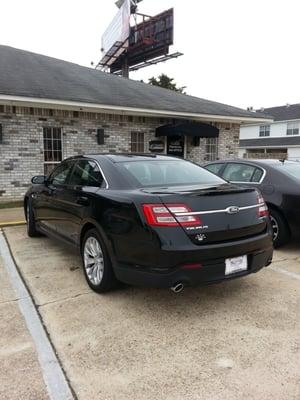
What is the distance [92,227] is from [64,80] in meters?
9.36

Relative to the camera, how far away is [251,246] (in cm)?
346

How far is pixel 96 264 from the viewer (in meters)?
3.92

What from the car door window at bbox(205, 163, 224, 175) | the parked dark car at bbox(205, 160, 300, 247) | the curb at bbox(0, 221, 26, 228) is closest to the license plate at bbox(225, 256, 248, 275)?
the parked dark car at bbox(205, 160, 300, 247)

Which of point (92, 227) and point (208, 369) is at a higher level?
point (92, 227)

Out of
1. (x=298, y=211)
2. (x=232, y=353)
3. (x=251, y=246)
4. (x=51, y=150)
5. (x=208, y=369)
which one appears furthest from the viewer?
(x=51, y=150)

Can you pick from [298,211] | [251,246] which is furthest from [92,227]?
[298,211]

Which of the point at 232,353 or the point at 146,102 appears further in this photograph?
the point at 146,102

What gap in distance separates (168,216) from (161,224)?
92mm

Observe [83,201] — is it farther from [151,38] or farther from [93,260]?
[151,38]

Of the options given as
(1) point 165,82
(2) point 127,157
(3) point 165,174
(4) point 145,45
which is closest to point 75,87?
(2) point 127,157

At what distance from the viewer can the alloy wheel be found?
3.83 metres

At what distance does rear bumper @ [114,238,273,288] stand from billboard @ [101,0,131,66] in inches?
1035

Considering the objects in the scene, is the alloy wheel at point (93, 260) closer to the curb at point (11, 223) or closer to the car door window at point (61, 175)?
the car door window at point (61, 175)

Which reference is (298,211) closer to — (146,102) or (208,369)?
(208,369)
